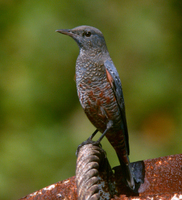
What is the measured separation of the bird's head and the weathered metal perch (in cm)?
61

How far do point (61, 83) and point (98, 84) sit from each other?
6.03 ft

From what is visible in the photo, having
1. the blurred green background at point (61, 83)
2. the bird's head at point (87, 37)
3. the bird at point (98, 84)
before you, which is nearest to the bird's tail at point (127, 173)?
the bird at point (98, 84)

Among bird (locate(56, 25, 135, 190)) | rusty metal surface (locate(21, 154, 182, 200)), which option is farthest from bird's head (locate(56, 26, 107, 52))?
rusty metal surface (locate(21, 154, 182, 200))

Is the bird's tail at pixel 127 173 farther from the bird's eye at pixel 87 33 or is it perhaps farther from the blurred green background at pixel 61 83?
the blurred green background at pixel 61 83

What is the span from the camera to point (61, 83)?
11.8 feet

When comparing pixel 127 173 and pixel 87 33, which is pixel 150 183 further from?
pixel 87 33

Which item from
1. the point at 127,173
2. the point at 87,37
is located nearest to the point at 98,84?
the point at 87,37

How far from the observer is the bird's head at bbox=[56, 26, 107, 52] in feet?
6.05

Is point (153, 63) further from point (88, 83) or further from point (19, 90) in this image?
point (88, 83)

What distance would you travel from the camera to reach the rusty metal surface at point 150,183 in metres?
1.58

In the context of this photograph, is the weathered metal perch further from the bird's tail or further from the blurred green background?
the blurred green background

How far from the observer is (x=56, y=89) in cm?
358

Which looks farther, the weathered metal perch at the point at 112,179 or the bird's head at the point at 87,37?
the bird's head at the point at 87,37

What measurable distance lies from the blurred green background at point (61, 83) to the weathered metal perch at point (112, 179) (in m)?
1.63
